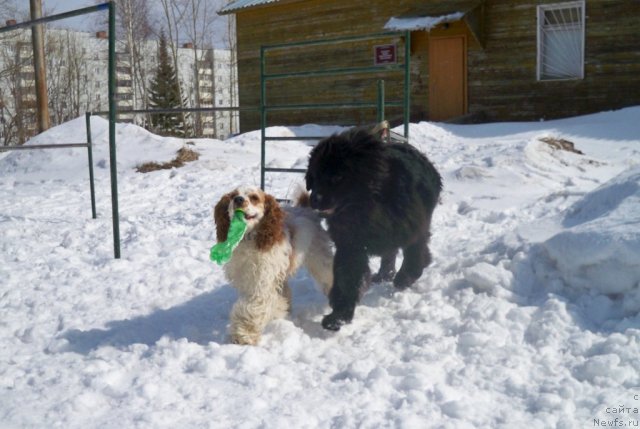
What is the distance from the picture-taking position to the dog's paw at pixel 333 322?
12.6 feet

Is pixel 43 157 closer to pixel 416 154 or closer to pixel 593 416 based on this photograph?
pixel 416 154

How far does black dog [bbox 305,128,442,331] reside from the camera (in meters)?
3.95

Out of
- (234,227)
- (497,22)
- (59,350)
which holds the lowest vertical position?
(59,350)

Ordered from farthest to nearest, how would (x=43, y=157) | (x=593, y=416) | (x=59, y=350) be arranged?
(x=43, y=157), (x=59, y=350), (x=593, y=416)

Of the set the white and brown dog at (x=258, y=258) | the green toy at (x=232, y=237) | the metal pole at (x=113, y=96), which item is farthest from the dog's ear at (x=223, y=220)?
the metal pole at (x=113, y=96)

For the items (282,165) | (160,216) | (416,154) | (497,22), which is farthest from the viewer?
(497,22)

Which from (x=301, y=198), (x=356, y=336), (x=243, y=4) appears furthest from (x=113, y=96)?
(x=243, y=4)

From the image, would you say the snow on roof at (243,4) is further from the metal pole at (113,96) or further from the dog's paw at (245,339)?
the dog's paw at (245,339)

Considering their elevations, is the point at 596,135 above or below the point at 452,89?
below

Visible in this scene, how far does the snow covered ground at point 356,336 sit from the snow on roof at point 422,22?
904cm

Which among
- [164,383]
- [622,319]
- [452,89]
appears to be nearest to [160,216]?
[164,383]

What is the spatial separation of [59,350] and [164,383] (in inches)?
37.7

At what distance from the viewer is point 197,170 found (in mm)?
11180

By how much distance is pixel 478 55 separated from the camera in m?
15.8
